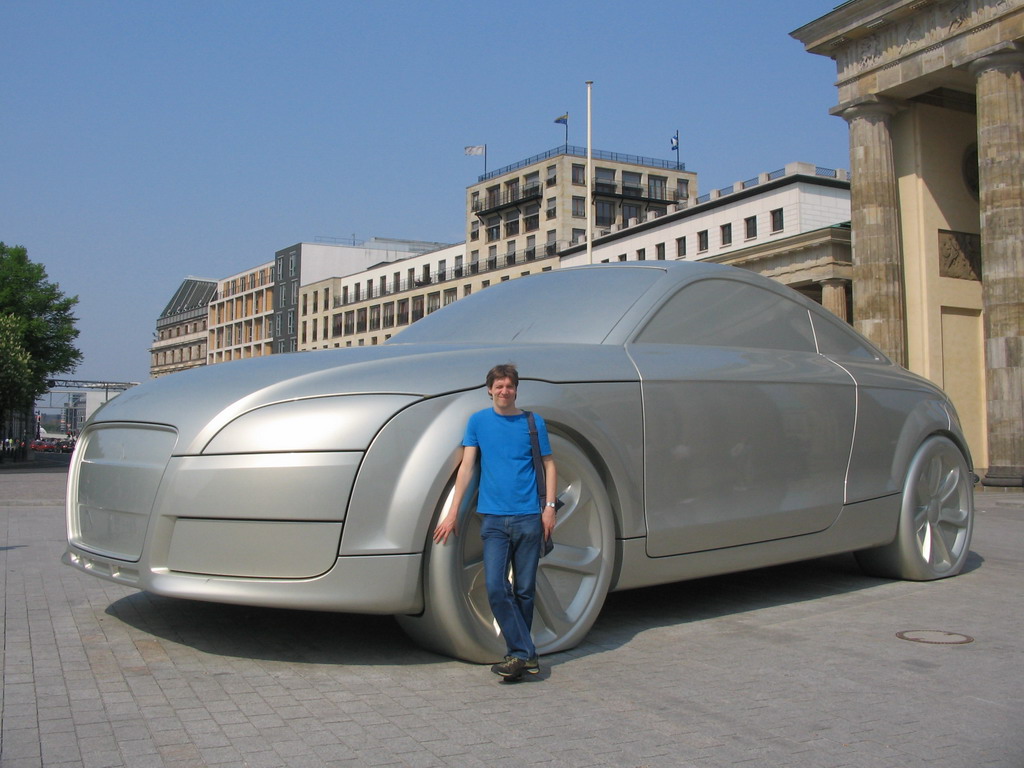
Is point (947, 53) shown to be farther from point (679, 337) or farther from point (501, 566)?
point (501, 566)

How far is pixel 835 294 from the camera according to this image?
36.5 metres

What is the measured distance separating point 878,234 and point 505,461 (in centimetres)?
2610

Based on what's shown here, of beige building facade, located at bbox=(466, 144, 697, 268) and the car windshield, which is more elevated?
beige building facade, located at bbox=(466, 144, 697, 268)

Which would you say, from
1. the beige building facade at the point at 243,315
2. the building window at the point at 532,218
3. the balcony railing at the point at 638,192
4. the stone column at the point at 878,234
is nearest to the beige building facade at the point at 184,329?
the beige building facade at the point at 243,315

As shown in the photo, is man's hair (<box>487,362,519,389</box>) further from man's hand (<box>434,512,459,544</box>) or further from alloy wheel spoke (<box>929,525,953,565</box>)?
alloy wheel spoke (<box>929,525,953,565</box>)

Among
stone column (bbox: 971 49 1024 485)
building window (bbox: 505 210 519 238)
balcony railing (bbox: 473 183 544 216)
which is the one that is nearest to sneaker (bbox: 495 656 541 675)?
stone column (bbox: 971 49 1024 485)

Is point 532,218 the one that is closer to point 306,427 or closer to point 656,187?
point 656,187

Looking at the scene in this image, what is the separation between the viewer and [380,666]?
156 inches

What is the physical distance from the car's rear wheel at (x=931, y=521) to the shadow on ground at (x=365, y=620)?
0.65 ft

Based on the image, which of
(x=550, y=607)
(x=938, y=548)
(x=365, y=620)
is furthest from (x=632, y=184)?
(x=550, y=607)

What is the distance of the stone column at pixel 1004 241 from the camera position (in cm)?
2394

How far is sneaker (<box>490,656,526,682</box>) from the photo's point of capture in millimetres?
3709

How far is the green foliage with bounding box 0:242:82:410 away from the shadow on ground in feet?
147

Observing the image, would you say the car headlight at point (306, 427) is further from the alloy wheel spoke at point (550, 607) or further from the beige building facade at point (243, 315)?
the beige building facade at point (243, 315)
